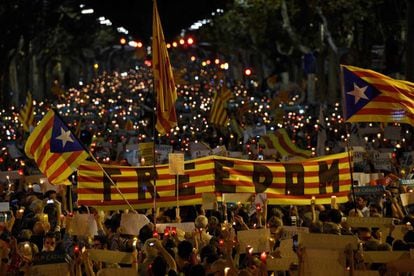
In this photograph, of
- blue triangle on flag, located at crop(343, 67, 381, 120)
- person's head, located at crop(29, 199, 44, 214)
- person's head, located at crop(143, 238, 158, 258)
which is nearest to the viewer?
person's head, located at crop(143, 238, 158, 258)

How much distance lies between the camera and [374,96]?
48.5 feet

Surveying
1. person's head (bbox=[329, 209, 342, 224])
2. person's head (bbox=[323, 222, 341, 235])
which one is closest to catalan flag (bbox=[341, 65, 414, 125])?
person's head (bbox=[329, 209, 342, 224])

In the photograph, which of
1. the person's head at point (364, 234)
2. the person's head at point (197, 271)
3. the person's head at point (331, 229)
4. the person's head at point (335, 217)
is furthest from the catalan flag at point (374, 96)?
the person's head at point (197, 271)

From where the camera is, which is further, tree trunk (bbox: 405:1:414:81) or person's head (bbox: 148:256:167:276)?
tree trunk (bbox: 405:1:414:81)

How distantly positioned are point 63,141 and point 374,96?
3.31 metres

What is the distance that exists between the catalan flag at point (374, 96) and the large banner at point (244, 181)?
691 millimetres

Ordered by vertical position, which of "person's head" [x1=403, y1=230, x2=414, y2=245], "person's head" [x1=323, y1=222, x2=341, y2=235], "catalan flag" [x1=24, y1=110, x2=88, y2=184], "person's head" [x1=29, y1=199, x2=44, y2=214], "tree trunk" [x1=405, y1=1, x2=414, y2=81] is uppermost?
"tree trunk" [x1=405, y1=1, x2=414, y2=81]

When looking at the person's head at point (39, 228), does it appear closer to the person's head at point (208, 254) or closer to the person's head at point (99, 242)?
the person's head at point (99, 242)

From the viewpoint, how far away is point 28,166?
2561 centimetres

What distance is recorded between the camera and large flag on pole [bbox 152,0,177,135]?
15.5m

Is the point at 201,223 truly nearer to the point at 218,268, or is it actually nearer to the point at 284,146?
the point at 218,268

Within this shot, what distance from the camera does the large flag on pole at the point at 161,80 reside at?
15484 millimetres

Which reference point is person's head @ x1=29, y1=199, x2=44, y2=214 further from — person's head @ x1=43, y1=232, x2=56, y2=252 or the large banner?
person's head @ x1=43, y1=232, x2=56, y2=252

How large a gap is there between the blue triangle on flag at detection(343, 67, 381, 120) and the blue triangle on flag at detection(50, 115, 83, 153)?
284 cm
